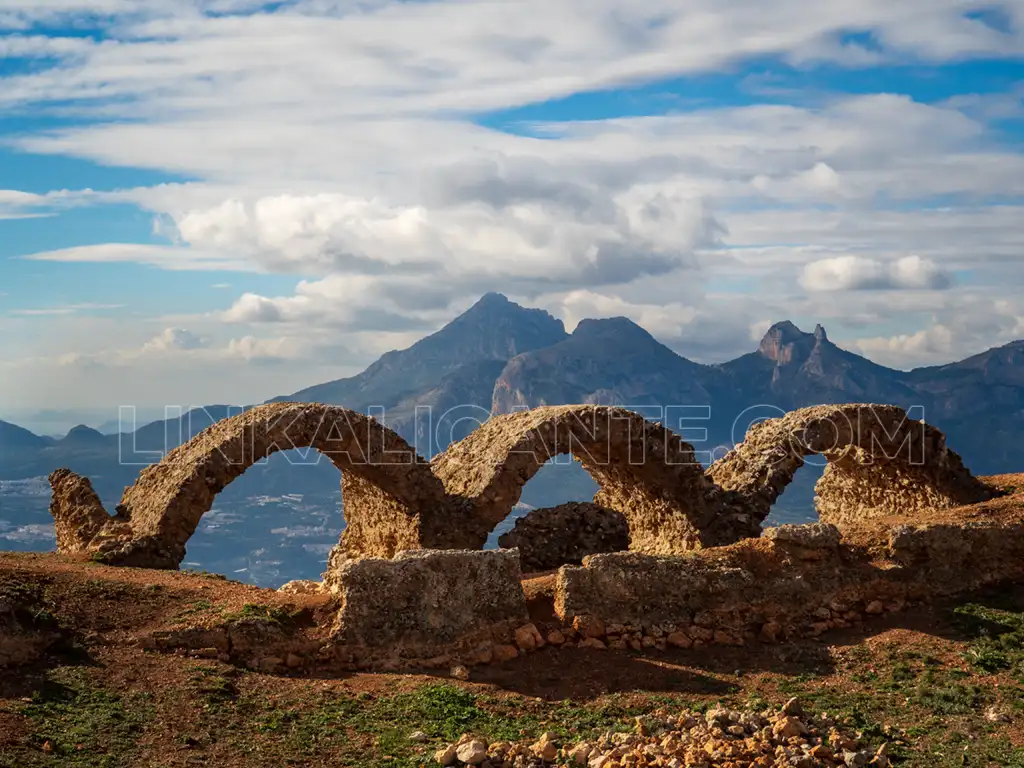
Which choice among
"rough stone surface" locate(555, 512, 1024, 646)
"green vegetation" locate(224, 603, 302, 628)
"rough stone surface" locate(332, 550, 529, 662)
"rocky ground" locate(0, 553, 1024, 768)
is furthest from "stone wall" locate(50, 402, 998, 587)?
"green vegetation" locate(224, 603, 302, 628)

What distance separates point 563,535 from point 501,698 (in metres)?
9.55

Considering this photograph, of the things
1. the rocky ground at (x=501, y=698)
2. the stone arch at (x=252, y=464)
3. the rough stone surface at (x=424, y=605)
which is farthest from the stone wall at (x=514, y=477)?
the rough stone surface at (x=424, y=605)

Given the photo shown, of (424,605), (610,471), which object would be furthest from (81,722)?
(610,471)

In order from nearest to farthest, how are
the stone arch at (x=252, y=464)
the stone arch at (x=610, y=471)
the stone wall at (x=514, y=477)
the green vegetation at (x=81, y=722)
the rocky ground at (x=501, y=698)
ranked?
1. the green vegetation at (x=81, y=722)
2. the rocky ground at (x=501, y=698)
3. the stone arch at (x=252, y=464)
4. the stone wall at (x=514, y=477)
5. the stone arch at (x=610, y=471)

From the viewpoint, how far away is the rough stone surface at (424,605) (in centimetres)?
1397

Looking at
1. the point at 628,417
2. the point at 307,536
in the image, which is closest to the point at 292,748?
the point at 628,417

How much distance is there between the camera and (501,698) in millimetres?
12977

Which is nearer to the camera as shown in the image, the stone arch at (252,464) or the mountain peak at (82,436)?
the stone arch at (252,464)

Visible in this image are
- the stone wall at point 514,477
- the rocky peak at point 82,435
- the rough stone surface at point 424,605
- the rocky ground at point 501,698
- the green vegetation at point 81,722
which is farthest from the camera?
the rocky peak at point 82,435

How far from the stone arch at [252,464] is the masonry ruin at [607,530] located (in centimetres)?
4

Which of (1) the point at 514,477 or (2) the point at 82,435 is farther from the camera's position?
(2) the point at 82,435

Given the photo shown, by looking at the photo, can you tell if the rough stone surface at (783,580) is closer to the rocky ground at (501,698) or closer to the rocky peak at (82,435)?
the rocky ground at (501,698)

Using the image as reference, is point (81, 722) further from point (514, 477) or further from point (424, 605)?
point (514, 477)

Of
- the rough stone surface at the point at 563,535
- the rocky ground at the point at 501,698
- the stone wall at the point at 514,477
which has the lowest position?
the rocky ground at the point at 501,698
